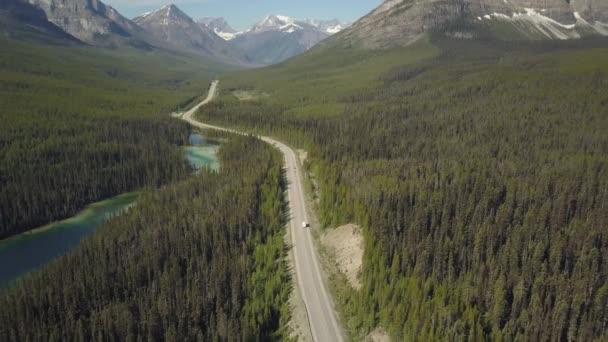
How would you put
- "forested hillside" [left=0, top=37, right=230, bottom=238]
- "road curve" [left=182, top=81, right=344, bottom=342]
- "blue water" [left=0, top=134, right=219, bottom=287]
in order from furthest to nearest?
"forested hillside" [left=0, top=37, right=230, bottom=238] < "blue water" [left=0, top=134, right=219, bottom=287] < "road curve" [left=182, top=81, right=344, bottom=342]

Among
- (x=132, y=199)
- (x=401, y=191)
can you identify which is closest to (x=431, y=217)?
(x=401, y=191)

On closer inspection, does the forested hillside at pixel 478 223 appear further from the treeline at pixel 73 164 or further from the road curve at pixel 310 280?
the treeline at pixel 73 164

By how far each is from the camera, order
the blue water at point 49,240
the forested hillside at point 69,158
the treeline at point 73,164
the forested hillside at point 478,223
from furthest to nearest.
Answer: the forested hillside at point 69,158 < the treeline at point 73,164 < the blue water at point 49,240 < the forested hillside at point 478,223

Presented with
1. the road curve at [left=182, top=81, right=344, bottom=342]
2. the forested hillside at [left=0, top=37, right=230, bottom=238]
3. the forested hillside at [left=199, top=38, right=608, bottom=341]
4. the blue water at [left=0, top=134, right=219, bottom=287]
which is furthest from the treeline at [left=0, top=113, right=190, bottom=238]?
the road curve at [left=182, top=81, right=344, bottom=342]

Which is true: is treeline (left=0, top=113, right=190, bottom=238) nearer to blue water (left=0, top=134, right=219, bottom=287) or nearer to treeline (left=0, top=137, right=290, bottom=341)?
blue water (left=0, top=134, right=219, bottom=287)

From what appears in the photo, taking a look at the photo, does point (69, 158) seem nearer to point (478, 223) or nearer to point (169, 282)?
point (169, 282)

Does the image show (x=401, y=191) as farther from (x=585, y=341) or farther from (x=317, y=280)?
(x=585, y=341)

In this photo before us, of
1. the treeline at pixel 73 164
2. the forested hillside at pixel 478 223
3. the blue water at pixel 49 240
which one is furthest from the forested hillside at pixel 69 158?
the forested hillside at pixel 478 223

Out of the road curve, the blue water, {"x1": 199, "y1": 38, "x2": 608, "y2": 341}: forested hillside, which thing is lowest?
the blue water

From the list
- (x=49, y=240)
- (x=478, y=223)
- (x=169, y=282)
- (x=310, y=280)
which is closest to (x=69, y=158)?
(x=49, y=240)
